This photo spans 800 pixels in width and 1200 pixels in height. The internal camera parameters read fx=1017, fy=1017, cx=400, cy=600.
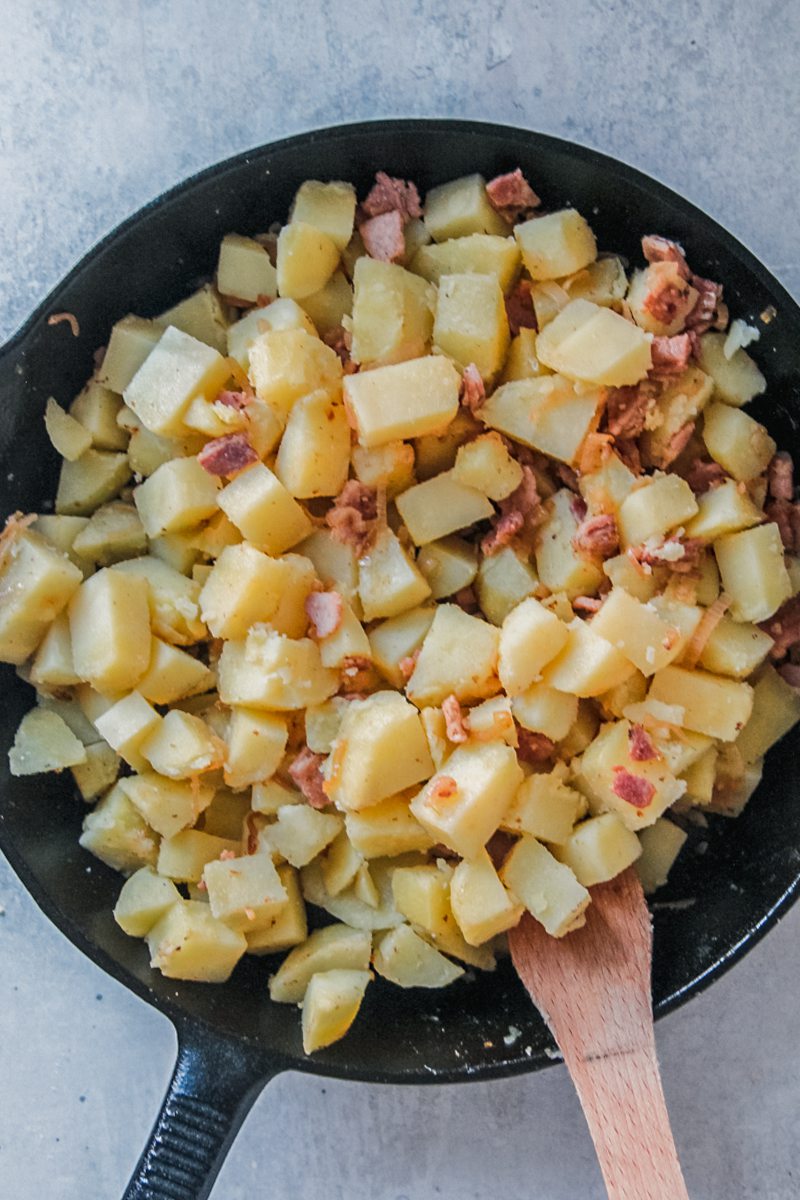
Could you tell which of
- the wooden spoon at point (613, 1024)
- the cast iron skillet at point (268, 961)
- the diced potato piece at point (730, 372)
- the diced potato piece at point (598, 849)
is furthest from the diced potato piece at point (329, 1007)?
the diced potato piece at point (730, 372)

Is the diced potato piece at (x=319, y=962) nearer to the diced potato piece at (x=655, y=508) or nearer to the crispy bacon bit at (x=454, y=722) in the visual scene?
the crispy bacon bit at (x=454, y=722)

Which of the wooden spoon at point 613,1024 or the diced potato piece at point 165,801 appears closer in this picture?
the wooden spoon at point 613,1024

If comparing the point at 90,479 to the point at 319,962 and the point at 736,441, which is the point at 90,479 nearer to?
the point at 319,962

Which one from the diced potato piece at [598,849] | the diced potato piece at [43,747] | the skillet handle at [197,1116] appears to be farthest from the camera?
the diced potato piece at [43,747]

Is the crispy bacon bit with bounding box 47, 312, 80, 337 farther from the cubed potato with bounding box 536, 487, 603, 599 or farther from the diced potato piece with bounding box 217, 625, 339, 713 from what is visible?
the cubed potato with bounding box 536, 487, 603, 599

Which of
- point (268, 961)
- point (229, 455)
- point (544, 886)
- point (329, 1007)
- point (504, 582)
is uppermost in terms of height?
point (229, 455)

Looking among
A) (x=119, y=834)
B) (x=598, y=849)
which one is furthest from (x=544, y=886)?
(x=119, y=834)
